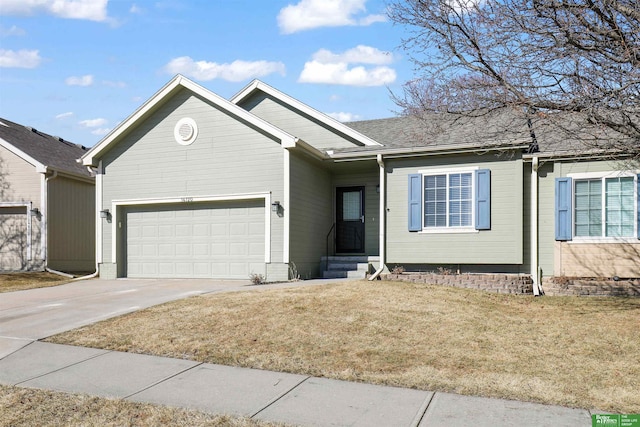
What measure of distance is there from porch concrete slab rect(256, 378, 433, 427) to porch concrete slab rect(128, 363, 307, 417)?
0.20m

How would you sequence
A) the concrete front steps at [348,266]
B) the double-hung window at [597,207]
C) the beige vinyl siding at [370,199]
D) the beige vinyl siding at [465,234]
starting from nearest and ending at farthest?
the double-hung window at [597,207] → the beige vinyl siding at [465,234] → the concrete front steps at [348,266] → the beige vinyl siding at [370,199]

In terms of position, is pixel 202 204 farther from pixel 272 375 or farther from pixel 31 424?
pixel 31 424

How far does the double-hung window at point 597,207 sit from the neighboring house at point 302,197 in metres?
0.28

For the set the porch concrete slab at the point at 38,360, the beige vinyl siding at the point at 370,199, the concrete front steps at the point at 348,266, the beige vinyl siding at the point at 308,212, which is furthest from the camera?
the beige vinyl siding at the point at 370,199

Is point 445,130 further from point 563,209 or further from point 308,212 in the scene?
point 308,212

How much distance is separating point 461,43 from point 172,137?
8.81 metres

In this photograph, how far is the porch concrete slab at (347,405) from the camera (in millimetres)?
4988

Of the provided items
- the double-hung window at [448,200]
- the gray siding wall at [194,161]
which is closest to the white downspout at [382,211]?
the double-hung window at [448,200]

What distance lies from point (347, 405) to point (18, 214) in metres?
17.1

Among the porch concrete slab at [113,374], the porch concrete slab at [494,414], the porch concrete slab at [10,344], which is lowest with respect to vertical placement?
the porch concrete slab at [113,374]

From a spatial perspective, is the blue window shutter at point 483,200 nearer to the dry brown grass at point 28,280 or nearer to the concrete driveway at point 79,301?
the concrete driveway at point 79,301

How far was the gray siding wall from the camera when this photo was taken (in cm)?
1427

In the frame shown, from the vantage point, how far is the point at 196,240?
15109mm

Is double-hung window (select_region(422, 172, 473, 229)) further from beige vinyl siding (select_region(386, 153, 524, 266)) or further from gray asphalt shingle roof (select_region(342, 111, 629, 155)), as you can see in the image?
gray asphalt shingle roof (select_region(342, 111, 629, 155))
